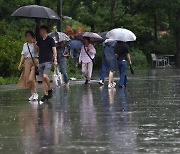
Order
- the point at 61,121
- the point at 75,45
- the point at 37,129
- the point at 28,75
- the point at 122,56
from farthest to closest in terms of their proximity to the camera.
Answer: the point at 75,45 < the point at 122,56 < the point at 28,75 < the point at 61,121 < the point at 37,129

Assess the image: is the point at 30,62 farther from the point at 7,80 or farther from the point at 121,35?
the point at 7,80

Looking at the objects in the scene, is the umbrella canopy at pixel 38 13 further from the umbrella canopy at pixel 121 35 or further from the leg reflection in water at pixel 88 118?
the umbrella canopy at pixel 121 35

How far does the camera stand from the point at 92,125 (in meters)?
11.5

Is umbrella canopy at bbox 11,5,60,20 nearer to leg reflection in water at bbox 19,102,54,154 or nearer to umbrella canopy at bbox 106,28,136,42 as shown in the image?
umbrella canopy at bbox 106,28,136,42

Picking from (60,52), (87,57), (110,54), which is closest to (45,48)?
(110,54)

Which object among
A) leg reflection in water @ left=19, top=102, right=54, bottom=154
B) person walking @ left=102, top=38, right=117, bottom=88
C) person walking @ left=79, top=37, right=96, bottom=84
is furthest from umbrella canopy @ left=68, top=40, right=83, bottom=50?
leg reflection in water @ left=19, top=102, right=54, bottom=154

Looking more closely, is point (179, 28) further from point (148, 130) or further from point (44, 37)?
point (148, 130)

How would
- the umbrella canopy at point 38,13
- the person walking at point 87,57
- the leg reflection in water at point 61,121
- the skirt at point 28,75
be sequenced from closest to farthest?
the leg reflection in water at point 61,121 < the skirt at point 28,75 < the umbrella canopy at point 38,13 < the person walking at point 87,57

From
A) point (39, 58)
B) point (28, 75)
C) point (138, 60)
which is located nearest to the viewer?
point (39, 58)

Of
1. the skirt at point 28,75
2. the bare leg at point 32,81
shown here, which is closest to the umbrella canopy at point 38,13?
the skirt at point 28,75

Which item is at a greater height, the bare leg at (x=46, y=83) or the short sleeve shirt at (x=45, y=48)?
the short sleeve shirt at (x=45, y=48)

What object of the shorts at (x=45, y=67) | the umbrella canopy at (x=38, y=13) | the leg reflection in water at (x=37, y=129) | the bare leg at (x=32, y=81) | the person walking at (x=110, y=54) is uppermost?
the umbrella canopy at (x=38, y=13)

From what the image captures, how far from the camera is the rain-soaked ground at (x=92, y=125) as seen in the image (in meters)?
9.02

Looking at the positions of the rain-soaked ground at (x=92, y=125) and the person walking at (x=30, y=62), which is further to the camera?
the person walking at (x=30, y=62)
